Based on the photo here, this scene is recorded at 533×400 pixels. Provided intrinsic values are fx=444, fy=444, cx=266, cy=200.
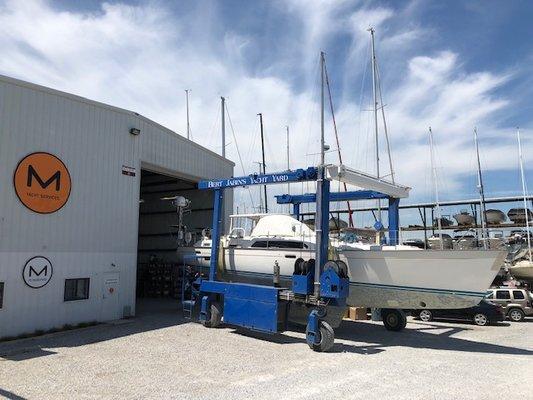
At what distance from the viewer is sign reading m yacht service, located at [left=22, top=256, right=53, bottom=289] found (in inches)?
436

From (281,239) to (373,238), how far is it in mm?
3578

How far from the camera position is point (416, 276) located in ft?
34.8

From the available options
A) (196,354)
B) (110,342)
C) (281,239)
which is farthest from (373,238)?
(110,342)

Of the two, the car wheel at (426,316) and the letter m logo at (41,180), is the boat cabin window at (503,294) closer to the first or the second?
the car wheel at (426,316)

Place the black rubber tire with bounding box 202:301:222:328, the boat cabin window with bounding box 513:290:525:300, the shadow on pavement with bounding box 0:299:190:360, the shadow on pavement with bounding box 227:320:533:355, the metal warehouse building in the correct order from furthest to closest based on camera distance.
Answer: the boat cabin window with bounding box 513:290:525:300, the black rubber tire with bounding box 202:301:222:328, the metal warehouse building, the shadow on pavement with bounding box 227:320:533:355, the shadow on pavement with bounding box 0:299:190:360

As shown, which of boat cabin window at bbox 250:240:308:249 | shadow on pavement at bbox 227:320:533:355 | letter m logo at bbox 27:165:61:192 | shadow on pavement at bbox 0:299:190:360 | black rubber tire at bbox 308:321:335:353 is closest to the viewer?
shadow on pavement at bbox 0:299:190:360

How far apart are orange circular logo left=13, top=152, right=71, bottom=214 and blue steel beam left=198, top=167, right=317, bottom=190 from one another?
402 cm

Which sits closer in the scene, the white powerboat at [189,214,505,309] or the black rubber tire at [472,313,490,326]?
the white powerboat at [189,214,505,309]

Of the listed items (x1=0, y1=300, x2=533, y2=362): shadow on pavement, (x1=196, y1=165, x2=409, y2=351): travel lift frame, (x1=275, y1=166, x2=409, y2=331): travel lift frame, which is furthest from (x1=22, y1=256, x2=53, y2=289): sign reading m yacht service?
(x1=275, y1=166, x2=409, y2=331): travel lift frame

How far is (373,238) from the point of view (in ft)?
49.2

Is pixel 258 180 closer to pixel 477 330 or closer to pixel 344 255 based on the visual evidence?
pixel 344 255

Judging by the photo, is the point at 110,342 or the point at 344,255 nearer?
the point at 110,342

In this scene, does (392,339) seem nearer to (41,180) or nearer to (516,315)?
(516,315)

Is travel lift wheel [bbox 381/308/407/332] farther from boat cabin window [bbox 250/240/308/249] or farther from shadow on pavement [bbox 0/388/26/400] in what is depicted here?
shadow on pavement [bbox 0/388/26/400]
